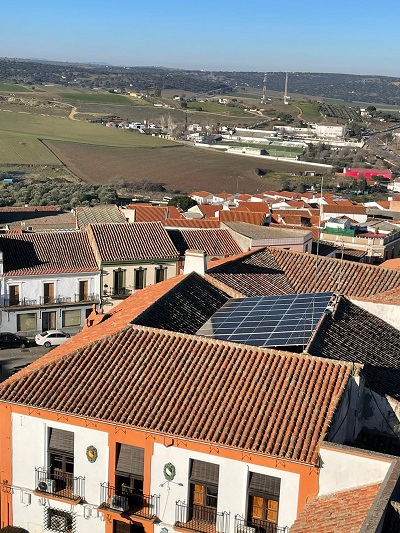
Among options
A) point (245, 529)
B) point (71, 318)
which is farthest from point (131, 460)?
point (71, 318)

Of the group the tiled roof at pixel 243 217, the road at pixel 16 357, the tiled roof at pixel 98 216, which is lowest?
the road at pixel 16 357

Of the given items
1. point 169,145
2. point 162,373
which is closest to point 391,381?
point 162,373

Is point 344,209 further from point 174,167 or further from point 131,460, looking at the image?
point 174,167

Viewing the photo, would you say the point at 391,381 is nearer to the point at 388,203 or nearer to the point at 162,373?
the point at 162,373

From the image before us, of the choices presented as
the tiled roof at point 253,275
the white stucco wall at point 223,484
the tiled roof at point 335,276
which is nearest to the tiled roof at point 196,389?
the white stucco wall at point 223,484

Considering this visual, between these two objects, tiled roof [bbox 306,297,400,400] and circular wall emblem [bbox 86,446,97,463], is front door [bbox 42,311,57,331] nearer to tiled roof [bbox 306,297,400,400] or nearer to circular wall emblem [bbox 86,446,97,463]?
tiled roof [bbox 306,297,400,400]

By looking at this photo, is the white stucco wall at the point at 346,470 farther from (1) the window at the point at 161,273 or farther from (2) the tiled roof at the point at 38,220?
(2) the tiled roof at the point at 38,220
